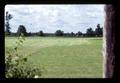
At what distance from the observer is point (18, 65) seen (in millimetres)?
5129

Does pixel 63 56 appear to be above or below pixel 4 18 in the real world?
below

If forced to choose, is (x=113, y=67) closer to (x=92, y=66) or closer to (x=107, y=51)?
(x=107, y=51)

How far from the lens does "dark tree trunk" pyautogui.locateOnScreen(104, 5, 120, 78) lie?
159 inches

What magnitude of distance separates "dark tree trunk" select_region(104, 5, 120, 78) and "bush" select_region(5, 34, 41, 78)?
1100mm

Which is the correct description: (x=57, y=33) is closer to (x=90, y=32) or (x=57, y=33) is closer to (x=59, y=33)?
(x=59, y=33)

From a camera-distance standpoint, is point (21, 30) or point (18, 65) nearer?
point (21, 30)

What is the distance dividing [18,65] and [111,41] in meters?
1.48

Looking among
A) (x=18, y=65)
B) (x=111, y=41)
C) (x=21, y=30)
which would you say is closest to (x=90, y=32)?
(x=111, y=41)

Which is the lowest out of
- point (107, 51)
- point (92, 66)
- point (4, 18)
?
point (92, 66)

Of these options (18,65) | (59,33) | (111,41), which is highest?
(59,33)
